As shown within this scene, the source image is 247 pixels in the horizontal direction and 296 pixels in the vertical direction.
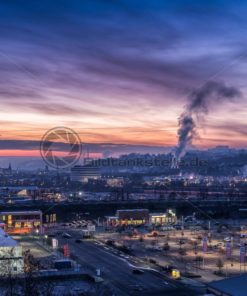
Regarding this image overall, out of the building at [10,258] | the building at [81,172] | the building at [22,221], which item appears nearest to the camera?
the building at [10,258]

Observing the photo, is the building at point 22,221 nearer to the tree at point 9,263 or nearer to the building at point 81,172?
the tree at point 9,263

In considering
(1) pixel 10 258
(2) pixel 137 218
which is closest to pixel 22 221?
(2) pixel 137 218

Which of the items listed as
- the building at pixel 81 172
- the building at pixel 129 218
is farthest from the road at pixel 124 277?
the building at pixel 81 172

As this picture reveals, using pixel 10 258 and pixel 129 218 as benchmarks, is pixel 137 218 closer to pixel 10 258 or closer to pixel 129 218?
pixel 129 218

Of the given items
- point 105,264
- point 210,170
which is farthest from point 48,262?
point 210,170

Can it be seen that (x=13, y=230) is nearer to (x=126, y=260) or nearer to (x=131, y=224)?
(x=131, y=224)

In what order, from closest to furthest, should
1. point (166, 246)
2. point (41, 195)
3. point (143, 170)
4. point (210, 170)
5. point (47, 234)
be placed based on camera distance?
point (166, 246) < point (47, 234) < point (41, 195) < point (210, 170) < point (143, 170)

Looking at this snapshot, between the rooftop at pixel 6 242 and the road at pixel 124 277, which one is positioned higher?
the rooftop at pixel 6 242
